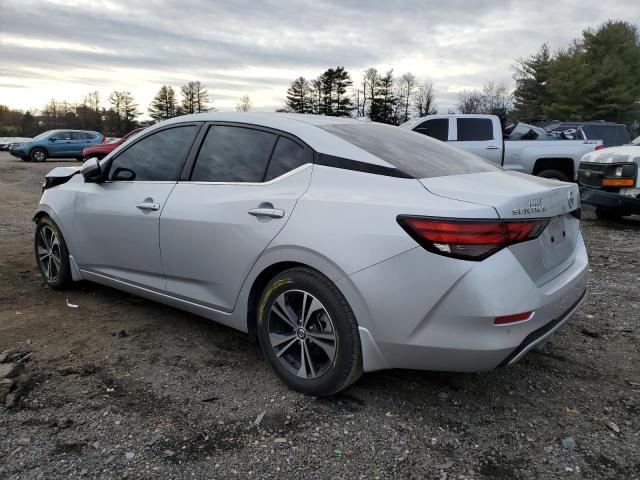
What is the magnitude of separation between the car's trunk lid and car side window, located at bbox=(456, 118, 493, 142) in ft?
30.3

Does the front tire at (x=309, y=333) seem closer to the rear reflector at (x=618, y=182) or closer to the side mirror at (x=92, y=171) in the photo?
the side mirror at (x=92, y=171)

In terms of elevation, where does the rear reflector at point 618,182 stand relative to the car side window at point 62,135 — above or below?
below

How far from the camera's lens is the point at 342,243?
268 cm

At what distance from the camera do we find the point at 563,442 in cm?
264

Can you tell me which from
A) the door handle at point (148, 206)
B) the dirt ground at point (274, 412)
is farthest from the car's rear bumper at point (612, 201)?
the door handle at point (148, 206)

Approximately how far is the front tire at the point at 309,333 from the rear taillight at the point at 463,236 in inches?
22.0

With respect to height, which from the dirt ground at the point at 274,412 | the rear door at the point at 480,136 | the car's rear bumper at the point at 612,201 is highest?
the rear door at the point at 480,136

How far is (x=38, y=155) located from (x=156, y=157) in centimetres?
2480

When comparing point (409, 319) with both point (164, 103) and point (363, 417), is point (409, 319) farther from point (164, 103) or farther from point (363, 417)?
point (164, 103)

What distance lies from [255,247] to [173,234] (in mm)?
761

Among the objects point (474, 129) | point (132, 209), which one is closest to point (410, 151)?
point (132, 209)

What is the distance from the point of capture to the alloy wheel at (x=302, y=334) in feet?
9.39

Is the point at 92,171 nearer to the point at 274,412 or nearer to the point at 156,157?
the point at 156,157

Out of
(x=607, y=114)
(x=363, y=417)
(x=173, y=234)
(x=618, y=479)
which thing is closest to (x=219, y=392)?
(x=363, y=417)
